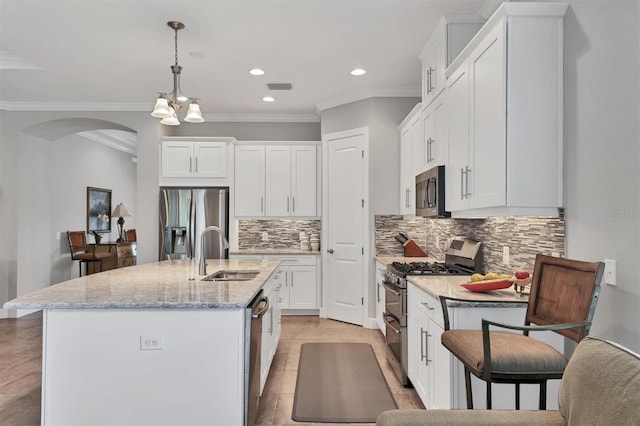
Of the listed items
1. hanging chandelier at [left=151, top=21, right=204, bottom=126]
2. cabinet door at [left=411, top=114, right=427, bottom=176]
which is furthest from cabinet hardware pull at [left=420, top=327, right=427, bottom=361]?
hanging chandelier at [left=151, top=21, right=204, bottom=126]

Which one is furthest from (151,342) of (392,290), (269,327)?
(392,290)

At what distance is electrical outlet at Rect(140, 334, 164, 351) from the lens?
2.07 metres

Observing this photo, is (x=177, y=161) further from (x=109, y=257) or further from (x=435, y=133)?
(x=435, y=133)

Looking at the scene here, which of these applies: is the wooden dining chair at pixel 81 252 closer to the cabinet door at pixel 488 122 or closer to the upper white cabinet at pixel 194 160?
the upper white cabinet at pixel 194 160

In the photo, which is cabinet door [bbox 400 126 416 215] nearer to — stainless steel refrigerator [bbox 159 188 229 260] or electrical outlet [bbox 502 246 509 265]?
electrical outlet [bbox 502 246 509 265]

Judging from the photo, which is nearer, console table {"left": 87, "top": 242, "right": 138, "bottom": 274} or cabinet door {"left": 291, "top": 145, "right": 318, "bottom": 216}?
cabinet door {"left": 291, "top": 145, "right": 318, "bottom": 216}

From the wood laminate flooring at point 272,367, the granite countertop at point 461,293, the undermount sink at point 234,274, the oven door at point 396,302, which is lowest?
the wood laminate flooring at point 272,367

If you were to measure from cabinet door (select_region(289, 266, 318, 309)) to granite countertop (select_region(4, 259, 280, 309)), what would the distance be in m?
2.50

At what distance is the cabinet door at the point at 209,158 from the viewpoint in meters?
5.61

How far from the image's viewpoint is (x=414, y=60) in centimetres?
402

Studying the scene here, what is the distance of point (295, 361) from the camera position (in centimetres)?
376

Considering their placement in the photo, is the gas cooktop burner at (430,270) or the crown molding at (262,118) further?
the crown molding at (262,118)

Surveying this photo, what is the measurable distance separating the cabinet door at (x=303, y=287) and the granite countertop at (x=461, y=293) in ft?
9.05

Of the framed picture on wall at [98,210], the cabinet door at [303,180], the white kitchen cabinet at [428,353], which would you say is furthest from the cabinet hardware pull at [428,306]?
the framed picture on wall at [98,210]
